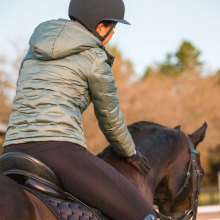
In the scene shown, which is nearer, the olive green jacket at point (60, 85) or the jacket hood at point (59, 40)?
the olive green jacket at point (60, 85)

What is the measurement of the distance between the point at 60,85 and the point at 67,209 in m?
0.86

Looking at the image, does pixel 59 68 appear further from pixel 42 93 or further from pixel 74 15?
pixel 74 15

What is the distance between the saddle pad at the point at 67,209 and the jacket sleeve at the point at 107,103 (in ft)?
2.37

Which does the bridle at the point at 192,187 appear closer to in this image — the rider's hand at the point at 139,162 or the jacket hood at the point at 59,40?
the rider's hand at the point at 139,162

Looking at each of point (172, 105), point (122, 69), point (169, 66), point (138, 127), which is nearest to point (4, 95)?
point (122, 69)

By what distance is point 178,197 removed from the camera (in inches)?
188

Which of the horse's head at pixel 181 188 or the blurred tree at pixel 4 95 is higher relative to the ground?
the horse's head at pixel 181 188

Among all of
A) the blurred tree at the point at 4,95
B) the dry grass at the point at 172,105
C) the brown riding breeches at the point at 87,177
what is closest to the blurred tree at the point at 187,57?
the dry grass at the point at 172,105

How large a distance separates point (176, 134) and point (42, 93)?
2031 mm

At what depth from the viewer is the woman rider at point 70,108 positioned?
3240mm

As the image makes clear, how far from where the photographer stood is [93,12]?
3.70 meters

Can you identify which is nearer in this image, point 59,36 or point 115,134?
point 59,36

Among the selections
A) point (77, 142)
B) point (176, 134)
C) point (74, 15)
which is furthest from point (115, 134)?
point (176, 134)

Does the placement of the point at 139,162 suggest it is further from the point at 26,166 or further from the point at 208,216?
the point at 208,216
